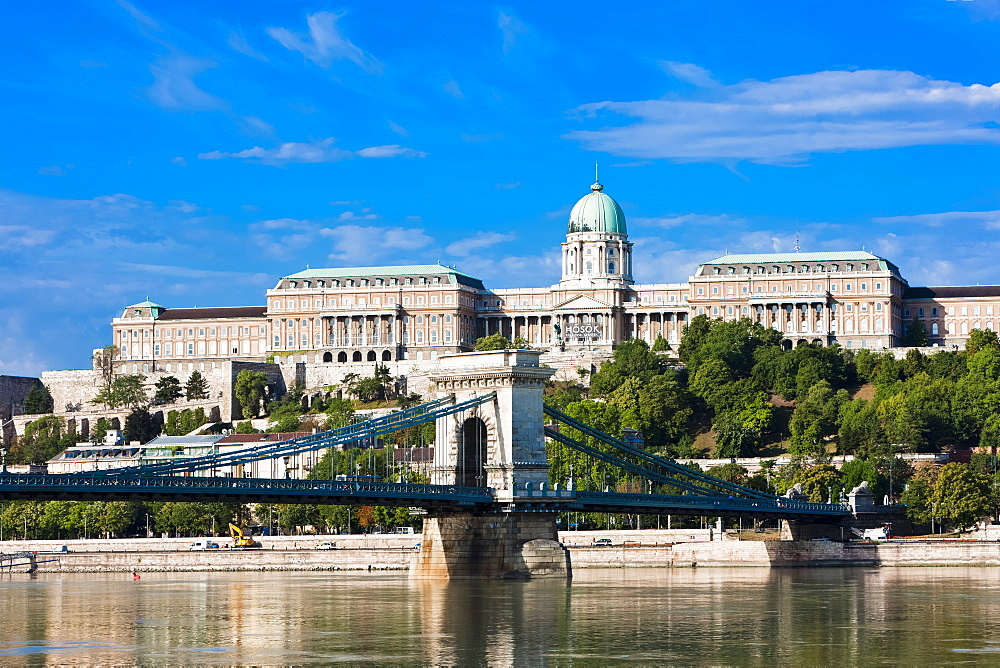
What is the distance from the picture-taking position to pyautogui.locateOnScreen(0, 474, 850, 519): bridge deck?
56438 mm

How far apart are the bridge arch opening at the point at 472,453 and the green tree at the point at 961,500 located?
27.9 metres

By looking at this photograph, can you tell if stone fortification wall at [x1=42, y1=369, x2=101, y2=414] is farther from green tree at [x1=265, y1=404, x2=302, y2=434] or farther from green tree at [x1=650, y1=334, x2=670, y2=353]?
green tree at [x1=650, y1=334, x2=670, y2=353]

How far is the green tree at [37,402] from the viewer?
16375 centimetres

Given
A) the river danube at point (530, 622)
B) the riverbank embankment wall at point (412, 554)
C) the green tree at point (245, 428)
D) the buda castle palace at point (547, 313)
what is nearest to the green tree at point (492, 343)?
the buda castle palace at point (547, 313)

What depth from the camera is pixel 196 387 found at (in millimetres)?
159375

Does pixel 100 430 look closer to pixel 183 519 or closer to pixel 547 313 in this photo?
pixel 547 313

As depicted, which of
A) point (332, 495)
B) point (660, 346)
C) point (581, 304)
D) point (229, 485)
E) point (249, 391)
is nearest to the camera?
point (229, 485)

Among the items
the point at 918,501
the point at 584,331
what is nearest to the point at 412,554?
the point at 918,501

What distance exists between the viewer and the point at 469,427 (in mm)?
67812

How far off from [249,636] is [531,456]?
72.7ft

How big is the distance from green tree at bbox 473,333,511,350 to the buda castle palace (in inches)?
162

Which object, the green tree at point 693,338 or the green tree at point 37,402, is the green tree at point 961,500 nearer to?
the green tree at point 693,338

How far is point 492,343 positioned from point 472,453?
9144 cm

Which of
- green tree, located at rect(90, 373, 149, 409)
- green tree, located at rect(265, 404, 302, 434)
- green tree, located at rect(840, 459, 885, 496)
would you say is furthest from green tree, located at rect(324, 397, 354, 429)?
green tree, located at rect(840, 459, 885, 496)
